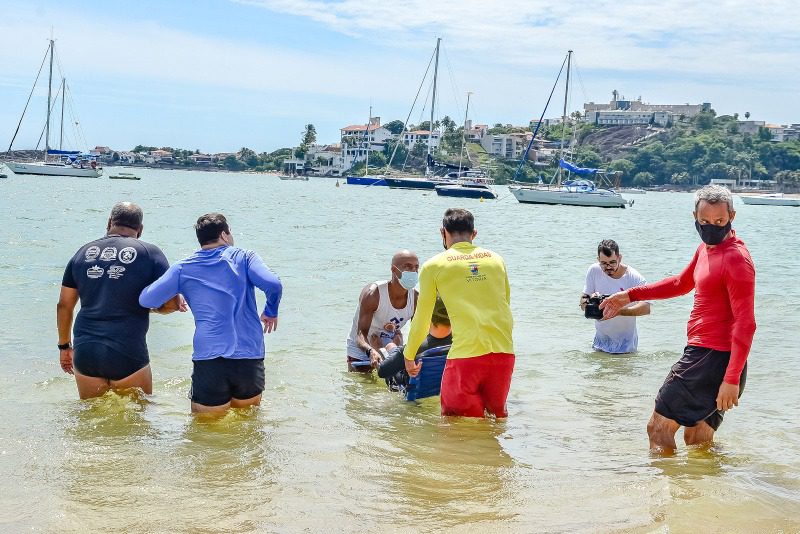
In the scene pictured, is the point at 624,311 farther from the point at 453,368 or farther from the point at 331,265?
the point at 331,265

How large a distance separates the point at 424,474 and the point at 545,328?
8.31 m

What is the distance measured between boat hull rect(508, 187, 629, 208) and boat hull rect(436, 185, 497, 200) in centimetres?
1346

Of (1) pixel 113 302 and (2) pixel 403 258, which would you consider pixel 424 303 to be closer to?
(2) pixel 403 258

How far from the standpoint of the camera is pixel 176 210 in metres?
55.7

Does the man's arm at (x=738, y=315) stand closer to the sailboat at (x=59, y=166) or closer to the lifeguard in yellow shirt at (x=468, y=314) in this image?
the lifeguard in yellow shirt at (x=468, y=314)

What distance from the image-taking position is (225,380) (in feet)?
20.5

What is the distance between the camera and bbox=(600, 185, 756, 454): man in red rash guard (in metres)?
4.96

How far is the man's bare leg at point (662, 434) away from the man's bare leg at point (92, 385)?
4.03m

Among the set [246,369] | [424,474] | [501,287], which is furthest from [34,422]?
[501,287]

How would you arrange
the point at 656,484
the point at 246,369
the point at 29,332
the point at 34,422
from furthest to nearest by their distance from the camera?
1. the point at 29,332
2. the point at 34,422
3. the point at 246,369
4. the point at 656,484

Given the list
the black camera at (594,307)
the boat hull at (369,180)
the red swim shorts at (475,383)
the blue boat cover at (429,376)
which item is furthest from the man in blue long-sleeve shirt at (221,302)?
the boat hull at (369,180)

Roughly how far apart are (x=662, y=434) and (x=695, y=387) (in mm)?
575

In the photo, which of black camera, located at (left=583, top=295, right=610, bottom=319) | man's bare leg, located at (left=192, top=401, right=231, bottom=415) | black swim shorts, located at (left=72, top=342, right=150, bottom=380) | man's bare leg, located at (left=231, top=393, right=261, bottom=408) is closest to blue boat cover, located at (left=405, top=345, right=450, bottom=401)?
black camera, located at (left=583, top=295, right=610, bottom=319)

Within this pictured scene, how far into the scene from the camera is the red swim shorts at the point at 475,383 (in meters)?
5.82
